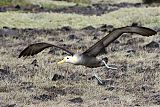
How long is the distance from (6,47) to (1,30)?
5700 millimetres

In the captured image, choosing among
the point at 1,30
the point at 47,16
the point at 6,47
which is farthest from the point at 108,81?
the point at 47,16

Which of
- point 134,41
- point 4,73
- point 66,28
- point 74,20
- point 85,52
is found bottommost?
point 74,20

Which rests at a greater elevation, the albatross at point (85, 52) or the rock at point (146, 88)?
the albatross at point (85, 52)

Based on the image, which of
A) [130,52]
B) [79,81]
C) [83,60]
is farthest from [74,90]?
[130,52]

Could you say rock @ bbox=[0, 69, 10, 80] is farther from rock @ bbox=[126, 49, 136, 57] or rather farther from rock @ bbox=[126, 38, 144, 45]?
rock @ bbox=[126, 38, 144, 45]

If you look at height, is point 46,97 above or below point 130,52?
above

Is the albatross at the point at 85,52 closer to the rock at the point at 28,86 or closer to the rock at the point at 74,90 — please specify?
the rock at the point at 74,90

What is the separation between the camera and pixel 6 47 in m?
19.4

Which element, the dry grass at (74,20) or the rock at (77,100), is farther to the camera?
the dry grass at (74,20)

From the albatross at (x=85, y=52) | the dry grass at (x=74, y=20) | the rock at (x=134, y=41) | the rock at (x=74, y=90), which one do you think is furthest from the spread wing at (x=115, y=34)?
the dry grass at (x=74, y=20)

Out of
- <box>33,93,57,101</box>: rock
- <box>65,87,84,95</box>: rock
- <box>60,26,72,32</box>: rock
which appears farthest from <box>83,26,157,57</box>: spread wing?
<box>60,26,72,32</box>: rock

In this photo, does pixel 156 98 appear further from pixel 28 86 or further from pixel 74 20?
pixel 74 20

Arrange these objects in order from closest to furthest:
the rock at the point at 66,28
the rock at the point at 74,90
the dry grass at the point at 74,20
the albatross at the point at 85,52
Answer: the albatross at the point at 85,52
the rock at the point at 74,90
the rock at the point at 66,28
the dry grass at the point at 74,20

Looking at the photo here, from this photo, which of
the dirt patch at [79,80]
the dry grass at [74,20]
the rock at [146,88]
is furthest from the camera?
the dry grass at [74,20]
